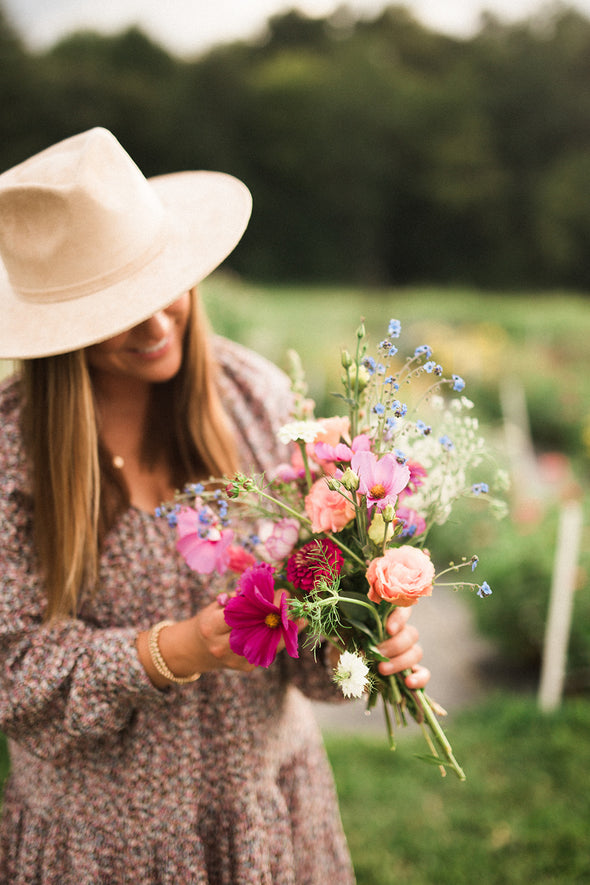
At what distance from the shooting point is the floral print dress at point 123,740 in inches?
45.0

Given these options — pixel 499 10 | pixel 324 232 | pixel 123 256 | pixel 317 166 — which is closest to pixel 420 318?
pixel 123 256

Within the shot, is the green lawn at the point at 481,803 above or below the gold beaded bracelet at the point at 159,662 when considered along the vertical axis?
below

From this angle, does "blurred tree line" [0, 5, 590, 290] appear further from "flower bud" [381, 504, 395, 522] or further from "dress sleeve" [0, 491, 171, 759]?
"flower bud" [381, 504, 395, 522]

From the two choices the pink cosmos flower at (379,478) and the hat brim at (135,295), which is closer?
the pink cosmos flower at (379,478)

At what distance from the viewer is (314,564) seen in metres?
0.91

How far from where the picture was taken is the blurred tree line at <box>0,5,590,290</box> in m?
23.0

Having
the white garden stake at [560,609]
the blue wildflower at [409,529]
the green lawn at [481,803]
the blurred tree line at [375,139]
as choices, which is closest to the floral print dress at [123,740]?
the blue wildflower at [409,529]

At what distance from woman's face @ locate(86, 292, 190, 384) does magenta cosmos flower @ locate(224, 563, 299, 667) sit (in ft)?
1.63

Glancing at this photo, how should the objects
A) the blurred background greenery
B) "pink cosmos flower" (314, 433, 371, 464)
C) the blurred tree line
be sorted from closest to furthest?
"pink cosmos flower" (314, 433, 371, 464), the blurred background greenery, the blurred tree line

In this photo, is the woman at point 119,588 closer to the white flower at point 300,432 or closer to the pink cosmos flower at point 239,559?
the pink cosmos flower at point 239,559

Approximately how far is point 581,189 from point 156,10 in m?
16.7

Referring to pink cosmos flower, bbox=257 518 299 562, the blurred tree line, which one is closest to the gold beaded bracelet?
pink cosmos flower, bbox=257 518 299 562

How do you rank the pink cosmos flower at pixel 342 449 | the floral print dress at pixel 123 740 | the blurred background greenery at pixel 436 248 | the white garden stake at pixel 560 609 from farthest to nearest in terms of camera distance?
1. the white garden stake at pixel 560 609
2. the blurred background greenery at pixel 436 248
3. the floral print dress at pixel 123 740
4. the pink cosmos flower at pixel 342 449

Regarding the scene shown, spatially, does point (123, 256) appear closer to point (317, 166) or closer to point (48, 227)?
point (48, 227)
